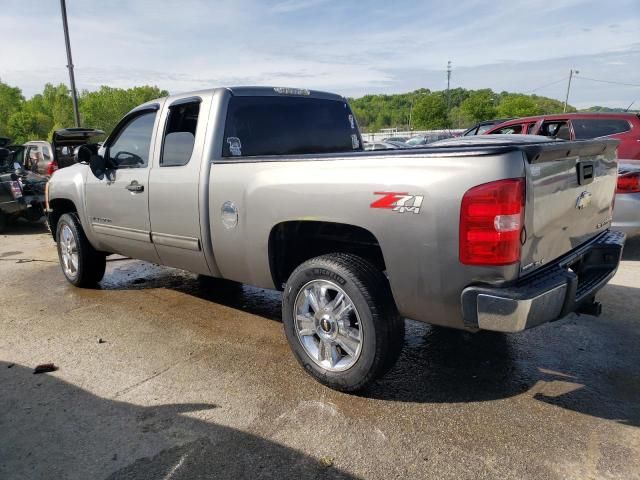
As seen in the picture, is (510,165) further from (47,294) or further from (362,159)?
(47,294)

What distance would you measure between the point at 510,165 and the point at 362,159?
81 centimetres

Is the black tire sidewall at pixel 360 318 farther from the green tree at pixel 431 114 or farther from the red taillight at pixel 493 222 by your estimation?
the green tree at pixel 431 114

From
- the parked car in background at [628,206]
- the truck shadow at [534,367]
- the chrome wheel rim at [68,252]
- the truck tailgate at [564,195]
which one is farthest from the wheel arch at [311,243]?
the parked car in background at [628,206]

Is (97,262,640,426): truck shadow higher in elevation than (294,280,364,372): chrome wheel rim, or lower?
lower

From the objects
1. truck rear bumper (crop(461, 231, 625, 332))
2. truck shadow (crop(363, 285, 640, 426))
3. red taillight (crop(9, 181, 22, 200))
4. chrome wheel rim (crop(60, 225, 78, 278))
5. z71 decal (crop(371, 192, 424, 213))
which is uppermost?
z71 decal (crop(371, 192, 424, 213))

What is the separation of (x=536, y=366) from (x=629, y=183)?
3.86 metres

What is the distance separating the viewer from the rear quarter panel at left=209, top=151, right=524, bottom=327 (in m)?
2.47

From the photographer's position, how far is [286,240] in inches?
138

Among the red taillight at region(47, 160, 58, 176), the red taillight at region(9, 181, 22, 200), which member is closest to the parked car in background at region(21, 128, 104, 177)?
the red taillight at region(47, 160, 58, 176)

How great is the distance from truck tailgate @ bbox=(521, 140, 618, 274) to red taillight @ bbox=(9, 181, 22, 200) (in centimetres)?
959

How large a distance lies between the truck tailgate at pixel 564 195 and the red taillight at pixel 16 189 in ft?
31.5

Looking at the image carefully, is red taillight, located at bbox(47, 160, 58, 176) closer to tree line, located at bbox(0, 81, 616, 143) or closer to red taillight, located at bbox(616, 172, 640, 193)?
red taillight, located at bbox(616, 172, 640, 193)

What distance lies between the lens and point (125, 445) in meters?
2.66

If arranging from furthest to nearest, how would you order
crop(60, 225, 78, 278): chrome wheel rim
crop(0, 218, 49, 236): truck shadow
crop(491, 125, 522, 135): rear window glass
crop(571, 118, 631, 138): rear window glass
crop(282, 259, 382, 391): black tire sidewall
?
A: crop(0, 218, 49, 236): truck shadow < crop(491, 125, 522, 135): rear window glass < crop(571, 118, 631, 138): rear window glass < crop(60, 225, 78, 278): chrome wheel rim < crop(282, 259, 382, 391): black tire sidewall
